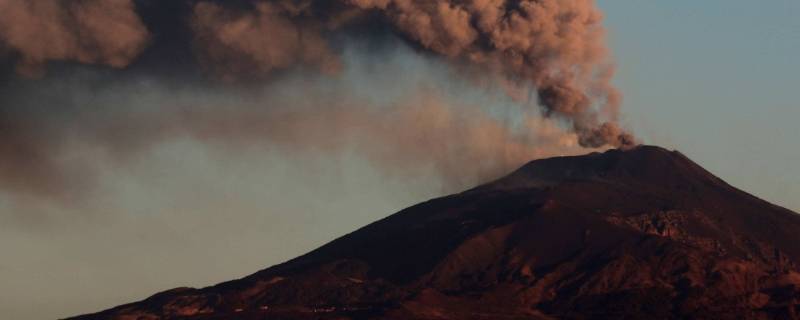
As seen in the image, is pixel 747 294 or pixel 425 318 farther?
pixel 747 294

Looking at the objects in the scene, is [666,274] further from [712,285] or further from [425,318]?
[425,318]

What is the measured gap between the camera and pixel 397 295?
193 m

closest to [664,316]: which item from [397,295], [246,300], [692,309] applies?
[692,309]

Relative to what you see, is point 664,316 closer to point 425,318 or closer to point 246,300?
point 425,318

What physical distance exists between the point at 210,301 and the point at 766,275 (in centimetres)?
7144

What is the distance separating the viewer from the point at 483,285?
19588cm

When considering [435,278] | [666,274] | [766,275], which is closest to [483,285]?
[435,278]

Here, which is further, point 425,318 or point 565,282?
point 565,282

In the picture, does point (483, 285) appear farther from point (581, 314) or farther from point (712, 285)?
point (712, 285)

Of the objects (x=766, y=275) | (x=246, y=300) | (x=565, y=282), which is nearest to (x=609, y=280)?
(x=565, y=282)

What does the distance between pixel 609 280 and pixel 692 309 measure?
12.6 m

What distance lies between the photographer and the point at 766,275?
198625 mm

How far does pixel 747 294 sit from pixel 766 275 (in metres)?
6.47

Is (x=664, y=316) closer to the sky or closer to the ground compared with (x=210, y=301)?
closer to the ground
